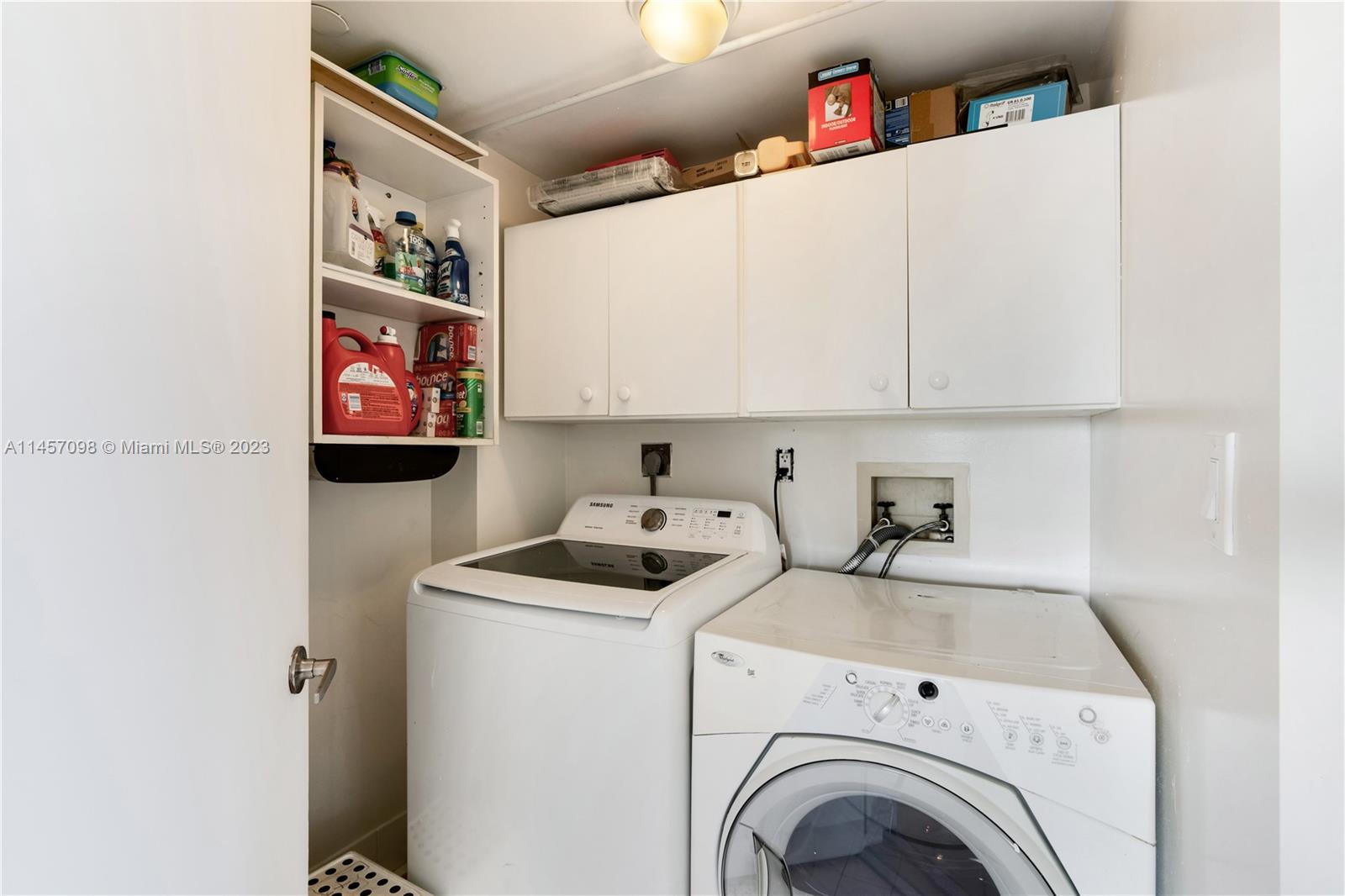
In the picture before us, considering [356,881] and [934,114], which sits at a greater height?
[934,114]

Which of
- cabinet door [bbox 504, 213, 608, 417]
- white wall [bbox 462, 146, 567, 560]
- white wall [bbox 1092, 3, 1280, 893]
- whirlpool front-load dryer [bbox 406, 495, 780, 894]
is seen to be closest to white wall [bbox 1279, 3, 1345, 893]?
white wall [bbox 1092, 3, 1280, 893]

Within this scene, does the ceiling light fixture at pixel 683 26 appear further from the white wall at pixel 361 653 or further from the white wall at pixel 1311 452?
the white wall at pixel 361 653

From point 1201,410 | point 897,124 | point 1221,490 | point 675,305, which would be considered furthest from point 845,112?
point 1221,490

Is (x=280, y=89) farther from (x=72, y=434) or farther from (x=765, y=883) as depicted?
(x=765, y=883)

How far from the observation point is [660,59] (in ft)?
4.92

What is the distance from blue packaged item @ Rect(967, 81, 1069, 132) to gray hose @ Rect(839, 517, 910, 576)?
1.03 m

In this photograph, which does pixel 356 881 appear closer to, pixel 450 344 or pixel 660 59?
pixel 450 344

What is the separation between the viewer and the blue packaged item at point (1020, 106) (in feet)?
4.26

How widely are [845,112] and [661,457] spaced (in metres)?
1.18

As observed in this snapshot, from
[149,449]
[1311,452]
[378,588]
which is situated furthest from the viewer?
[378,588]

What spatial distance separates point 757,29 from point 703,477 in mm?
1267

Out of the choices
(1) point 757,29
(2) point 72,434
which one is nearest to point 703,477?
(1) point 757,29

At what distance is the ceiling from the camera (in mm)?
1325

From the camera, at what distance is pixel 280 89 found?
85 centimetres
